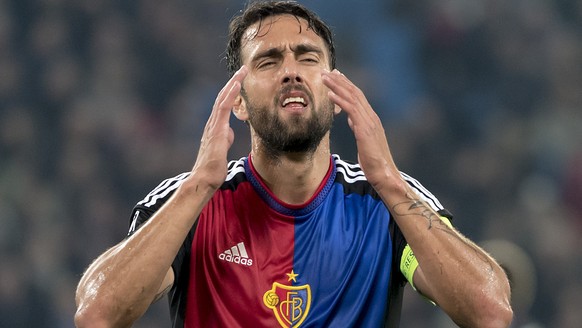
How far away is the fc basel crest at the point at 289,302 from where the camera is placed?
3637mm

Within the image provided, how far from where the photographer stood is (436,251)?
338 centimetres

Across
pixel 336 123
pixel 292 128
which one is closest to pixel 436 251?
Answer: pixel 292 128

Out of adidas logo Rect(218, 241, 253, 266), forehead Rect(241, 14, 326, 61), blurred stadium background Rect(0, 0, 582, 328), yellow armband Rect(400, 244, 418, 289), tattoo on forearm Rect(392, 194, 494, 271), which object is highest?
blurred stadium background Rect(0, 0, 582, 328)

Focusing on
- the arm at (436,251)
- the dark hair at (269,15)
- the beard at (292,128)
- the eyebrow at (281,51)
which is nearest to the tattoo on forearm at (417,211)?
the arm at (436,251)

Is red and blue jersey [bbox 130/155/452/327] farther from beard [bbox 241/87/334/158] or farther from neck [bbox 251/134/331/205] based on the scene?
beard [bbox 241/87/334/158]

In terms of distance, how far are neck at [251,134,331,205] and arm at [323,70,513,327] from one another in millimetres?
423

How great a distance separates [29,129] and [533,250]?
4.14 m

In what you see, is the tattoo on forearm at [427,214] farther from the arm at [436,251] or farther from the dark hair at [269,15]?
the dark hair at [269,15]

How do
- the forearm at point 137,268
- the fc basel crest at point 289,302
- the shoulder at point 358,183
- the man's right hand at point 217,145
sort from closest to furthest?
the forearm at point 137,268 < the man's right hand at point 217,145 < the fc basel crest at point 289,302 < the shoulder at point 358,183

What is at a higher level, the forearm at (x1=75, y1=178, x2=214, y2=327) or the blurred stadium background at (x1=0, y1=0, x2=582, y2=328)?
the blurred stadium background at (x1=0, y1=0, x2=582, y2=328)

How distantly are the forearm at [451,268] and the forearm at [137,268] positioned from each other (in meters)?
0.74

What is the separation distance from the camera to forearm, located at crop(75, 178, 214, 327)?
11.0 feet


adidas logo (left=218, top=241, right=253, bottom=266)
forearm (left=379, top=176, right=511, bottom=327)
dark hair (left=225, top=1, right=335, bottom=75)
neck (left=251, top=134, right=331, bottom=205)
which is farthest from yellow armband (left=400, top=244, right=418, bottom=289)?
dark hair (left=225, top=1, right=335, bottom=75)

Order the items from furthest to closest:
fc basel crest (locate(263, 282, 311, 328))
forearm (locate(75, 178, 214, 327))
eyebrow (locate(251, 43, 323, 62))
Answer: eyebrow (locate(251, 43, 323, 62)) → fc basel crest (locate(263, 282, 311, 328)) → forearm (locate(75, 178, 214, 327))
